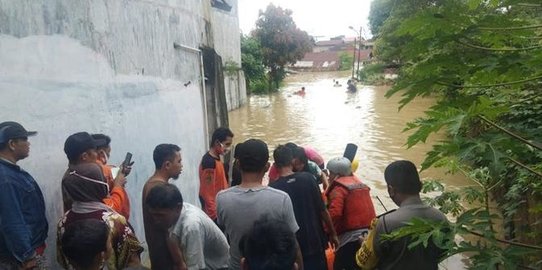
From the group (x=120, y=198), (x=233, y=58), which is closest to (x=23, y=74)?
(x=120, y=198)

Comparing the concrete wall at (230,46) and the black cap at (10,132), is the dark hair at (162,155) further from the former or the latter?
the concrete wall at (230,46)

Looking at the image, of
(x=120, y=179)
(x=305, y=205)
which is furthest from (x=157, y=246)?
(x=305, y=205)

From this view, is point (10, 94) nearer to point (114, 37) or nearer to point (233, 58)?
point (114, 37)

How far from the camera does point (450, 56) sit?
5.31 ft

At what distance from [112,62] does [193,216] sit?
2.04 meters

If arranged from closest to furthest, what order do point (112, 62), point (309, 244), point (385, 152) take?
point (309, 244)
point (112, 62)
point (385, 152)

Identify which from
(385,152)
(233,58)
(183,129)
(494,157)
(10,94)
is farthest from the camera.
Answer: (233,58)

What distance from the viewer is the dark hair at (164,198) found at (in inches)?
91.8

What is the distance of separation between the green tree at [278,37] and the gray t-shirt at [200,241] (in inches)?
1124

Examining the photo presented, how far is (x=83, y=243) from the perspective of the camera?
6.15 ft

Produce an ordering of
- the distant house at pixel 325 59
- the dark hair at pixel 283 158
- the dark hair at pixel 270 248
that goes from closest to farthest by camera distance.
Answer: the dark hair at pixel 270 248
the dark hair at pixel 283 158
the distant house at pixel 325 59

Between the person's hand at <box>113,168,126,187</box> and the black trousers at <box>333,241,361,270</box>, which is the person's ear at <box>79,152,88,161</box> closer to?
the person's hand at <box>113,168,126,187</box>

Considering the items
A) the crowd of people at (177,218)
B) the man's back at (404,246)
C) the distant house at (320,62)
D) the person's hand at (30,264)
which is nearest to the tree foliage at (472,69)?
the man's back at (404,246)

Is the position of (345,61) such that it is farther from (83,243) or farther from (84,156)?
(83,243)
